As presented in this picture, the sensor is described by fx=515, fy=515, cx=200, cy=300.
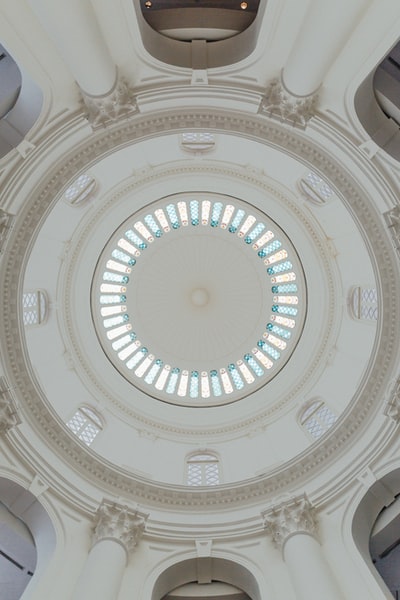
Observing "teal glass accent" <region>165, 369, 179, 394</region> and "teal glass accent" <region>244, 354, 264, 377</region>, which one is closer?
"teal glass accent" <region>244, 354, 264, 377</region>

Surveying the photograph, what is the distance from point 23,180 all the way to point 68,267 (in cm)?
702

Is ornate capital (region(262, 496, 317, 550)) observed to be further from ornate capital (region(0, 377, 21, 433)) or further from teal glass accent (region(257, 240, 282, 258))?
teal glass accent (region(257, 240, 282, 258))

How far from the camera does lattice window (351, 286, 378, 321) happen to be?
17.2 m

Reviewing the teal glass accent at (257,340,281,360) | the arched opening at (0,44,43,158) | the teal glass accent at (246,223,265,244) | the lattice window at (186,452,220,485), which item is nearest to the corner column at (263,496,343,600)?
the lattice window at (186,452,220,485)

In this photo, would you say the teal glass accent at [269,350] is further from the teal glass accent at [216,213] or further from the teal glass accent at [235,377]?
the teal glass accent at [216,213]

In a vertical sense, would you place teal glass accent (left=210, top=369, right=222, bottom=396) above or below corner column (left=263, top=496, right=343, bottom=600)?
above

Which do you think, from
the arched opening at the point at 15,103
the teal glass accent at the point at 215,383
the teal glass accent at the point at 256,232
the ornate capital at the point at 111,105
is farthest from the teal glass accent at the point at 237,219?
the arched opening at the point at 15,103

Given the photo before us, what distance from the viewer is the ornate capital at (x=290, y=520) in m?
14.2

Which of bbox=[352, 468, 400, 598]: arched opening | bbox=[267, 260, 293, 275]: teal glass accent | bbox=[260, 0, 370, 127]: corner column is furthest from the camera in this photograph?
bbox=[267, 260, 293, 275]: teal glass accent

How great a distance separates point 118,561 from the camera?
13.3 metres

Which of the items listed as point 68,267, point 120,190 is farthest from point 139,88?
point 68,267

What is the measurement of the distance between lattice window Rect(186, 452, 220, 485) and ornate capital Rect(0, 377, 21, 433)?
6747 mm

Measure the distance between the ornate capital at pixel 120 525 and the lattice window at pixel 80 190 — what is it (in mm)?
10302

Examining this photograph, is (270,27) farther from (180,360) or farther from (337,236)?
(180,360)
